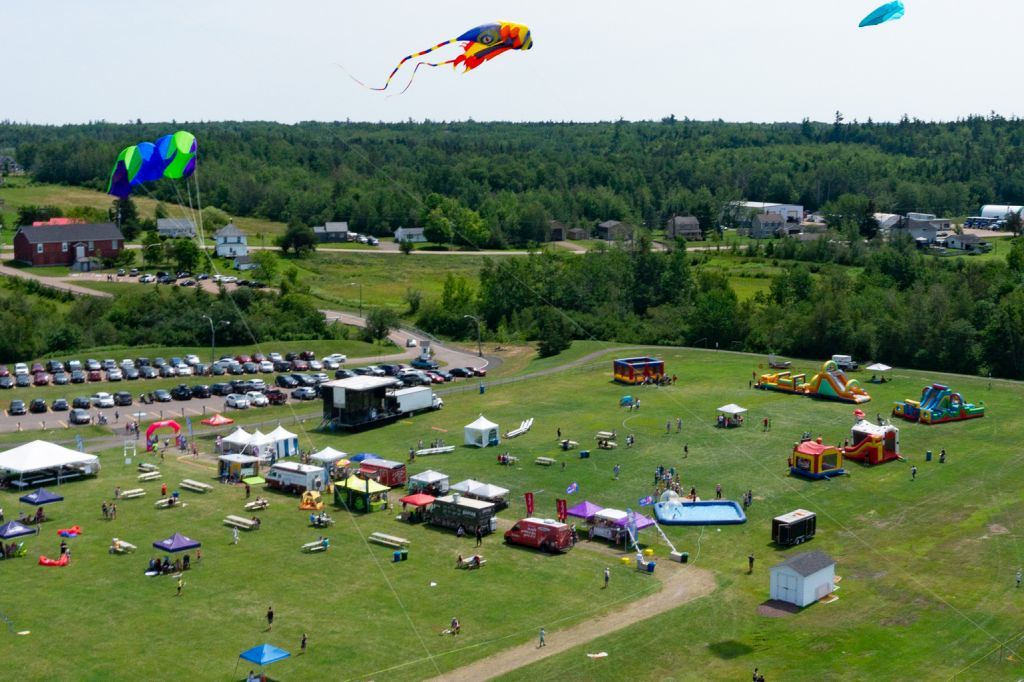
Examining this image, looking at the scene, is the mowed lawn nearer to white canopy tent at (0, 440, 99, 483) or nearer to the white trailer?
white canopy tent at (0, 440, 99, 483)

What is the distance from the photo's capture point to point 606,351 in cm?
8569

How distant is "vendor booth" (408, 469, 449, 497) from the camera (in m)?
50.2

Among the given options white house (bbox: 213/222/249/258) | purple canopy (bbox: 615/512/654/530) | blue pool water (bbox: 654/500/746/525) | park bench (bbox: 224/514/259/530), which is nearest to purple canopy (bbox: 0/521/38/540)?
park bench (bbox: 224/514/259/530)

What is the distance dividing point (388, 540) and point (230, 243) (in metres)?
91.6

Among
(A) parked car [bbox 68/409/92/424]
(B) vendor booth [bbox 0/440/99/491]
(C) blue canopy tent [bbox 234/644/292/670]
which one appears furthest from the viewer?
(A) parked car [bbox 68/409/92/424]

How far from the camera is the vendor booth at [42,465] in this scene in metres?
51.3

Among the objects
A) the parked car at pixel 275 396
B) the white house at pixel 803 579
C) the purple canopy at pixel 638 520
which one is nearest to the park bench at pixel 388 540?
the purple canopy at pixel 638 520

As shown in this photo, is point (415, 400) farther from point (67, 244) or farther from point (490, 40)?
point (67, 244)

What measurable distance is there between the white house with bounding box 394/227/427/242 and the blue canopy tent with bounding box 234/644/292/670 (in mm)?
123469

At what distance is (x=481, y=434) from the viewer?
59.0 meters

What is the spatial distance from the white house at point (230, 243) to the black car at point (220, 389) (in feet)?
188

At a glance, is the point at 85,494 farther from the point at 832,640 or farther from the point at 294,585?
the point at 832,640

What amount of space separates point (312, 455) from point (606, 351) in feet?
114

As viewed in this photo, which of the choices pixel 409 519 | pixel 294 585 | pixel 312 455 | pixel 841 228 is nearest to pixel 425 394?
pixel 312 455
